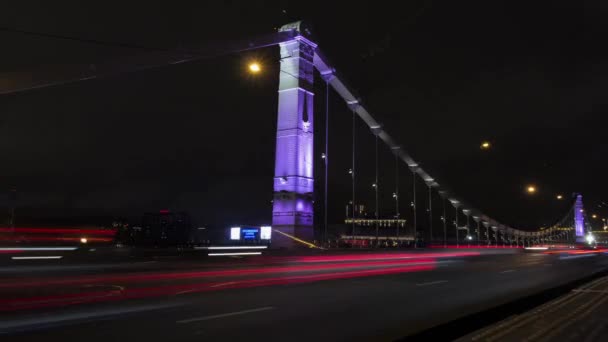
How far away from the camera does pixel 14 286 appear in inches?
511

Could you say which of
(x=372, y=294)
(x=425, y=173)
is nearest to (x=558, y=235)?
(x=425, y=173)

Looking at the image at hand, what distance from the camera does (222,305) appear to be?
1013 centimetres

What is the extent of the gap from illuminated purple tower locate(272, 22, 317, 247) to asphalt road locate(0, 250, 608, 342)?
15.0 meters

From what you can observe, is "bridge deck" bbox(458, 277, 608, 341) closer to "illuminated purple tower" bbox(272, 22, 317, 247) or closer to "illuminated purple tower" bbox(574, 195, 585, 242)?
"illuminated purple tower" bbox(272, 22, 317, 247)

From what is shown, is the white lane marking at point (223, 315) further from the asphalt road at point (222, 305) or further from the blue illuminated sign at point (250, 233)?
the blue illuminated sign at point (250, 233)

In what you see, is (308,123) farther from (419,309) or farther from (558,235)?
(558,235)

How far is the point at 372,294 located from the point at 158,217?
41.1 m

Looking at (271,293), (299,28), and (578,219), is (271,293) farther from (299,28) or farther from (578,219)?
(578,219)

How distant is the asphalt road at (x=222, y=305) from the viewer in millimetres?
7336

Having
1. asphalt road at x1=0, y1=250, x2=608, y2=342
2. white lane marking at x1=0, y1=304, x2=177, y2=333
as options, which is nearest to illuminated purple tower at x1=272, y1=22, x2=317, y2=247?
asphalt road at x1=0, y1=250, x2=608, y2=342

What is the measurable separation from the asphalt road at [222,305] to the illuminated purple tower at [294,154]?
590 inches

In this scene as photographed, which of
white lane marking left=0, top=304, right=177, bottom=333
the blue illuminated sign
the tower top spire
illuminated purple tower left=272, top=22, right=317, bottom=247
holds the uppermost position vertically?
the tower top spire

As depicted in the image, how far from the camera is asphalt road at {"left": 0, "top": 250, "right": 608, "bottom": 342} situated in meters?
7.34

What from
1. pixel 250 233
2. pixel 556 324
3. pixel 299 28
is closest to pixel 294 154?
pixel 250 233
